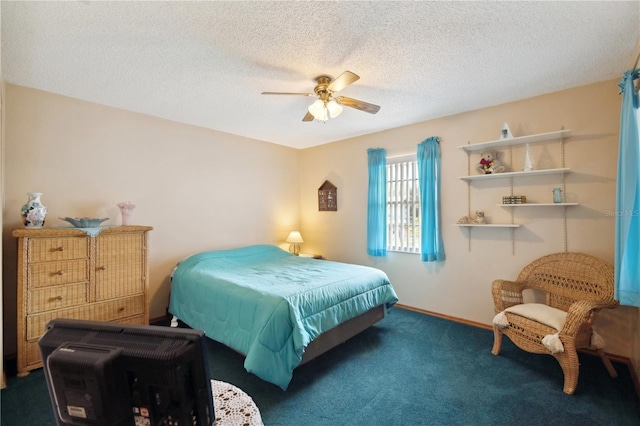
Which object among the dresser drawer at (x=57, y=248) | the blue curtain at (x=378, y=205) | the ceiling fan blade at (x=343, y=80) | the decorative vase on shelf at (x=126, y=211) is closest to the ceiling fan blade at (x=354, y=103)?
the ceiling fan blade at (x=343, y=80)

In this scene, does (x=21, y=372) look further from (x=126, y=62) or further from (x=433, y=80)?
(x=433, y=80)

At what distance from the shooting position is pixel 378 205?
13.3 feet

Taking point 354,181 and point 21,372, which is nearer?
point 21,372

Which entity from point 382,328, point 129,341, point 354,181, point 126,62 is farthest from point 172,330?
point 354,181

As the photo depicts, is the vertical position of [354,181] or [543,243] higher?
[354,181]

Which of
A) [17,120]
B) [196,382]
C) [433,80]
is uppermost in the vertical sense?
[433,80]

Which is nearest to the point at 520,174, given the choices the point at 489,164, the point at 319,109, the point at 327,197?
the point at 489,164

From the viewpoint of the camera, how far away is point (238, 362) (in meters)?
2.53

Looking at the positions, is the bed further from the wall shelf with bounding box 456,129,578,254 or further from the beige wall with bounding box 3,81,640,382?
the wall shelf with bounding box 456,129,578,254

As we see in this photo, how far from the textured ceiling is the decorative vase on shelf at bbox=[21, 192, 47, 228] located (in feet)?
3.48

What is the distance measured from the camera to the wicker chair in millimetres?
2055

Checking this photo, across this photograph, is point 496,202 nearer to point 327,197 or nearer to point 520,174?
point 520,174

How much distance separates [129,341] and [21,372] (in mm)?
2643

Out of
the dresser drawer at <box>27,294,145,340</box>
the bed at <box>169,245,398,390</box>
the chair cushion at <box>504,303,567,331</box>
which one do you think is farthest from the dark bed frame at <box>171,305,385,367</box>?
the chair cushion at <box>504,303,567,331</box>
